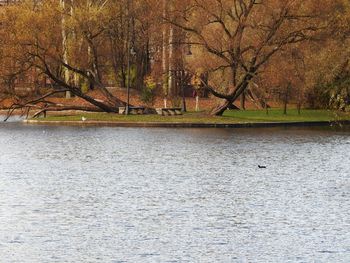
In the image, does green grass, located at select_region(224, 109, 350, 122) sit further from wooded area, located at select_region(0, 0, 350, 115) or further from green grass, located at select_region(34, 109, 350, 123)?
wooded area, located at select_region(0, 0, 350, 115)

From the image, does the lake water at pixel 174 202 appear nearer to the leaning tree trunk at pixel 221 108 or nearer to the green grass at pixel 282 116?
the green grass at pixel 282 116

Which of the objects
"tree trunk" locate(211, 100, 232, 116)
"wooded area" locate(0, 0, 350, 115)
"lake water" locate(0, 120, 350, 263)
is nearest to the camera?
"lake water" locate(0, 120, 350, 263)

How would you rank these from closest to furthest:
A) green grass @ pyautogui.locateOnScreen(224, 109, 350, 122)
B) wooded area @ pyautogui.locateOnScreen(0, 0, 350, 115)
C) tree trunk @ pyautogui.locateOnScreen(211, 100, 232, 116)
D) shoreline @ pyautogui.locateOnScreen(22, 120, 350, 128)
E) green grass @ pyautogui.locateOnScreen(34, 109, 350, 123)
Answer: shoreline @ pyautogui.locateOnScreen(22, 120, 350, 128)
green grass @ pyautogui.locateOnScreen(34, 109, 350, 123)
wooded area @ pyautogui.locateOnScreen(0, 0, 350, 115)
green grass @ pyautogui.locateOnScreen(224, 109, 350, 122)
tree trunk @ pyautogui.locateOnScreen(211, 100, 232, 116)

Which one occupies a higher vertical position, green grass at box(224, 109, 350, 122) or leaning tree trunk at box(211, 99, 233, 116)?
leaning tree trunk at box(211, 99, 233, 116)

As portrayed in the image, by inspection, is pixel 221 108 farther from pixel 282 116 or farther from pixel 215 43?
pixel 282 116

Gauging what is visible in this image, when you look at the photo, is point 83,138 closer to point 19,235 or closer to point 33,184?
point 33,184

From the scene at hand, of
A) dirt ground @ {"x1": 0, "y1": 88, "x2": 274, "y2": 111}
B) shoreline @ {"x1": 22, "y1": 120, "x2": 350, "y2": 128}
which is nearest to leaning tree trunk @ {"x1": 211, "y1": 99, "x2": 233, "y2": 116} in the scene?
shoreline @ {"x1": 22, "y1": 120, "x2": 350, "y2": 128}

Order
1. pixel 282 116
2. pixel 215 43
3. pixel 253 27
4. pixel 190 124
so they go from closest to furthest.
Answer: pixel 190 124 < pixel 253 27 < pixel 215 43 < pixel 282 116

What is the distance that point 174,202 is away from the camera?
83.0 ft

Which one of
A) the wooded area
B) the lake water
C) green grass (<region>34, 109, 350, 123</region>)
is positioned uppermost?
the wooded area

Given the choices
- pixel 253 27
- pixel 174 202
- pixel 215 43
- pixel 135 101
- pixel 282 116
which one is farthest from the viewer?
pixel 135 101

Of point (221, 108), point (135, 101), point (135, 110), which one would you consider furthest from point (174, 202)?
point (135, 101)

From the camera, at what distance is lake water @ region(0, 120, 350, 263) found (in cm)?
1864

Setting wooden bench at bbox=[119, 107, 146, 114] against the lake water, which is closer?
the lake water
